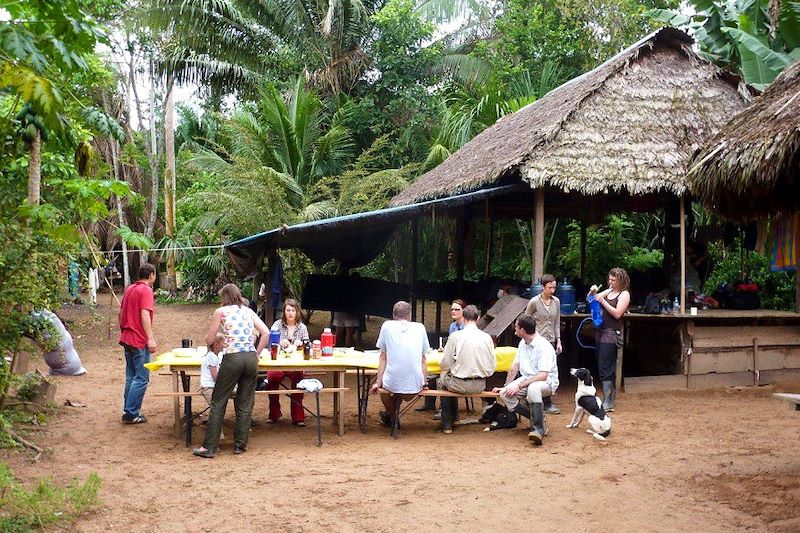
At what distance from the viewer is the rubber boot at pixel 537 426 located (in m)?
7.51

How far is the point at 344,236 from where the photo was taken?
42.8 ft

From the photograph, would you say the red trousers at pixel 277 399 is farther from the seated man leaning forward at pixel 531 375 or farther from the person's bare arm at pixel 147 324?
the seated man leaning forward at pixel 531 375

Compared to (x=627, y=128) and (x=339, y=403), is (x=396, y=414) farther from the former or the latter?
(x=627, y=128)

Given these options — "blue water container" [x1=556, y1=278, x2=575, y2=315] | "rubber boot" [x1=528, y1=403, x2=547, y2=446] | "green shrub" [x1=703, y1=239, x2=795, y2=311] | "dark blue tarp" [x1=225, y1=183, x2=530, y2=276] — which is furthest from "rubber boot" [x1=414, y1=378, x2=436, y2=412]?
"green shrub" [x1=703, y1=239, x2=795, y2=311]

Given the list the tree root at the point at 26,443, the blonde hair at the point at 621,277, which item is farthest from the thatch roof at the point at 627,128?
the tree root at the point at 26,443

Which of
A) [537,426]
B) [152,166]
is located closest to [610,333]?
[537,426]

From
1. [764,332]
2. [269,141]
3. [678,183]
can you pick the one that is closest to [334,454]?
[678,183]

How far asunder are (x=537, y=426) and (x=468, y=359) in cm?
88

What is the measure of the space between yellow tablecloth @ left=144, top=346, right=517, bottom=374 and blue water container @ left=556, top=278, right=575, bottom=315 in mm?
2185

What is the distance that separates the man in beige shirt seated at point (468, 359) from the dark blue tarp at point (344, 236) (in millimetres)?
3139

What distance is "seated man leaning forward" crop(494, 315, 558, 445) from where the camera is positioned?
767cm

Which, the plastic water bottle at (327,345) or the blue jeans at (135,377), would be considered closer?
the plastic water bottle at (327,345)

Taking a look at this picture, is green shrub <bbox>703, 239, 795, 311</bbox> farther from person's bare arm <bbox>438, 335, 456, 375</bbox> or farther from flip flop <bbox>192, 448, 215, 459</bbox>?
flip flop <bbox>192, 448, 215, 459</bbox>

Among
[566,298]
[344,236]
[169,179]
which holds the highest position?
[169,179]
